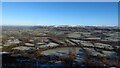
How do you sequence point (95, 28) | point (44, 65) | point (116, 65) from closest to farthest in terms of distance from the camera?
point (116, 65)
point (44, 65)
point (95, 28)

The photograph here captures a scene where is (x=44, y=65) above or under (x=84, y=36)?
under

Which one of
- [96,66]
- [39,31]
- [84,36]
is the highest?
[39,31]

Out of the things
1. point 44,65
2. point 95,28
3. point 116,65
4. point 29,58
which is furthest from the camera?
point 95,28

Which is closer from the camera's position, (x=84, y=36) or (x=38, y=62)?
(x=38, y=62)

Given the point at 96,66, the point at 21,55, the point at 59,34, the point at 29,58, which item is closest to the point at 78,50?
the point at 96,66

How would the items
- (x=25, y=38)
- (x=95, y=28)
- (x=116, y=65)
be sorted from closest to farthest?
1. (x=116, y=65)
2. (x=25, y=38)
3. (x=95, y=28)

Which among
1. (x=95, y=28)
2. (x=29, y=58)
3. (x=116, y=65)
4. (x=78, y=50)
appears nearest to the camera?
(x=116, y=65)

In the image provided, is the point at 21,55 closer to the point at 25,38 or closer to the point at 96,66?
the point at 25,38

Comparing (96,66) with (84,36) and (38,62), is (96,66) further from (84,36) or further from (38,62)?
(84,36)

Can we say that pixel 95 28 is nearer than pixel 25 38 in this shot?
No
